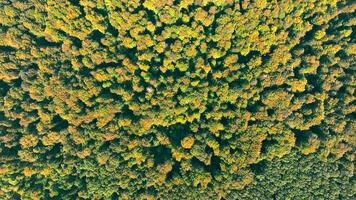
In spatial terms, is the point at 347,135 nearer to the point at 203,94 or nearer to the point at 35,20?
the point at 203,94

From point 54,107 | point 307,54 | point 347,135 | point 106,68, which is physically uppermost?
point 307,54

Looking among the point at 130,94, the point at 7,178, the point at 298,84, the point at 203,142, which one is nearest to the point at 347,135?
the point at 298,84

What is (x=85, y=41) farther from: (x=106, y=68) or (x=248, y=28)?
(x=248, y=28)

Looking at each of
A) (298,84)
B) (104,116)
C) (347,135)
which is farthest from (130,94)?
(347,135)

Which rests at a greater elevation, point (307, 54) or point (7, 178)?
point (307, 54)

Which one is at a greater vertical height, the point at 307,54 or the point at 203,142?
the point at 307,54

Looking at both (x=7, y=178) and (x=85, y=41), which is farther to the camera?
(x=85, y=41)
